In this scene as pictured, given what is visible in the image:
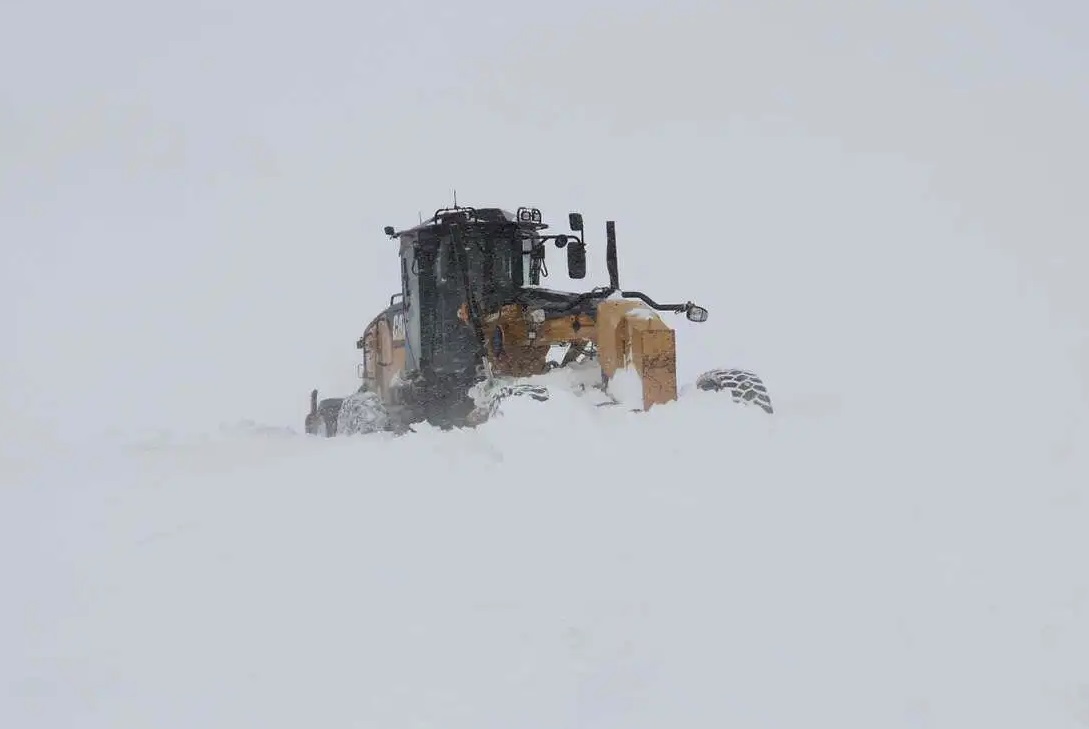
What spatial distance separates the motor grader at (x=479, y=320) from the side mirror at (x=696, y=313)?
0.01 meters

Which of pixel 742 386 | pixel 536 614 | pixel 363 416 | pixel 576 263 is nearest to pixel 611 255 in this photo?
pixel 576 263

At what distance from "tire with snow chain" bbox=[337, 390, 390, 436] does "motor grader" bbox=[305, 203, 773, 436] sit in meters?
0.01

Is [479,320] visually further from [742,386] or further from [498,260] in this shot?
[742,386]

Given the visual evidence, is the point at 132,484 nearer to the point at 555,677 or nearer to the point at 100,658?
the point at 100,658

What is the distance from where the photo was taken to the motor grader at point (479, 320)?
29.6 ft

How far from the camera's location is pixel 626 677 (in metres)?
3.44

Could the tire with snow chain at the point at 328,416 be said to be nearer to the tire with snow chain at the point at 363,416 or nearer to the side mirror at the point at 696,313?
the tire with snow chain at the point at 363,416

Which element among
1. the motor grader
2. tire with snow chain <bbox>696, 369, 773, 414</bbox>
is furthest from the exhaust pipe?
tire with snow chain <bbox>696, 369, 773, 414</bbox>

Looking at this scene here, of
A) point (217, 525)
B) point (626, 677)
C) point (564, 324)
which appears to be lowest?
point (626, 677)

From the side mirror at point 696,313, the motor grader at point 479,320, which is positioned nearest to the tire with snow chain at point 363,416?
the motor grader at point 479,320

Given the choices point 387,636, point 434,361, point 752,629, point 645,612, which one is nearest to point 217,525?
point 387,636

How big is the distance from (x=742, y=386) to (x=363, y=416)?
4434 millimetres

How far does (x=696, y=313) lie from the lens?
8.92 meters

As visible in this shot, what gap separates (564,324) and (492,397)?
1.14m
